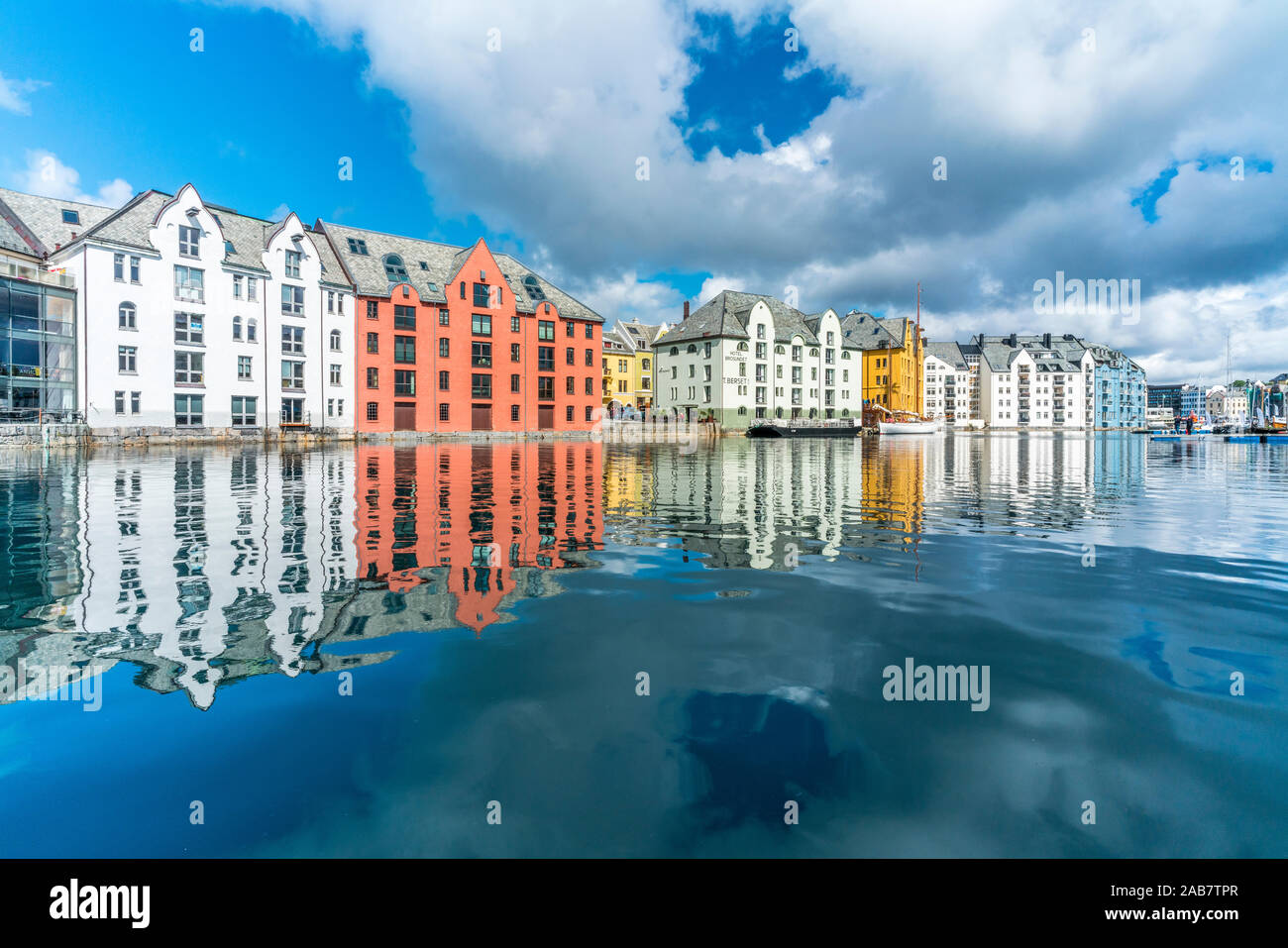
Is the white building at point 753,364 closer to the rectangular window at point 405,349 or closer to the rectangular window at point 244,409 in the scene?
the rectangular window at point 405,349

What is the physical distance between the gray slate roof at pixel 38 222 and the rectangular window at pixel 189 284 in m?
7.49

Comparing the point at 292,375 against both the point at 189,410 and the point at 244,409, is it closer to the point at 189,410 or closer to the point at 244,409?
the point at 244,409

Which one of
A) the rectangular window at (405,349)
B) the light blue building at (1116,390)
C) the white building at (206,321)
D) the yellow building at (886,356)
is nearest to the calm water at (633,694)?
the white building at (206,321)

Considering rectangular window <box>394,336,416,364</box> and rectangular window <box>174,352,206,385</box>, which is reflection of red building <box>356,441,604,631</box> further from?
rectangular window <box>394,336,416,364</box>

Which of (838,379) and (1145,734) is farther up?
(838,379)

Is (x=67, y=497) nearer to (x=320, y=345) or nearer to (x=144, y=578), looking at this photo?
(x=144, y=578)

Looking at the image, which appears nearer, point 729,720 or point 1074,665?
point 729,720

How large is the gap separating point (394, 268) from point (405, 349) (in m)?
7.90

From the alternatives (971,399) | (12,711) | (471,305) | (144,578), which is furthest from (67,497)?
(971,399)

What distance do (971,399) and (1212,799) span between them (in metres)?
174

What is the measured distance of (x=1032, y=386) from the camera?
157m

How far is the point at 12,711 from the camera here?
441 cm

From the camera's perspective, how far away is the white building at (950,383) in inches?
5699

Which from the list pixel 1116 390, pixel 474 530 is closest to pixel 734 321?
pixel 474 530
